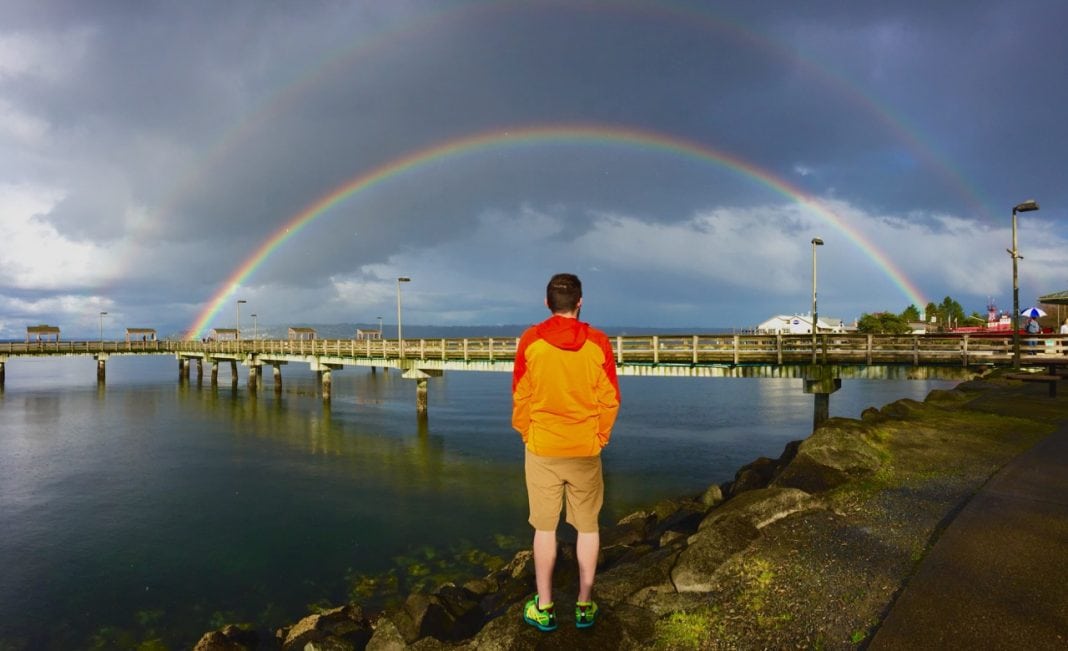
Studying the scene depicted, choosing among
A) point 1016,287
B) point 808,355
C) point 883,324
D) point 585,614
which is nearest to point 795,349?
point 808,355

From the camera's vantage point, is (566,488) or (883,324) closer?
(566,488)

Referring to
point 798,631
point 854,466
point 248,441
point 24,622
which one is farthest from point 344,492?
point 798,631

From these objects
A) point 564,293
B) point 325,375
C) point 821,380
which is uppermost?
point 564,293

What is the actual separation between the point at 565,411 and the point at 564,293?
0.82 metres

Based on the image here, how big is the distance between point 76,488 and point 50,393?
48.6m

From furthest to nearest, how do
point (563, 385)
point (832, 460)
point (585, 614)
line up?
point (832, 460) → point (585, 614) → point (563, 385)

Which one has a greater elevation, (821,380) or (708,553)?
(821,380)

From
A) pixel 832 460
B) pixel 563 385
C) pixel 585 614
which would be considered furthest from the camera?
pixel 832 460

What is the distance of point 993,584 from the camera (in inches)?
183

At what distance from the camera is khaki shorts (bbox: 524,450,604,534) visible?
12.4ft

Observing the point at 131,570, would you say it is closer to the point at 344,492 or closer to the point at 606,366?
the point at 344,492

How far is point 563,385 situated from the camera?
3.70 metres

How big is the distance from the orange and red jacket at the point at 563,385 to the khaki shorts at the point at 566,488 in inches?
2.9

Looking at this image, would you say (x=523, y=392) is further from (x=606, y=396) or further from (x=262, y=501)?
(x=262, y=501)
